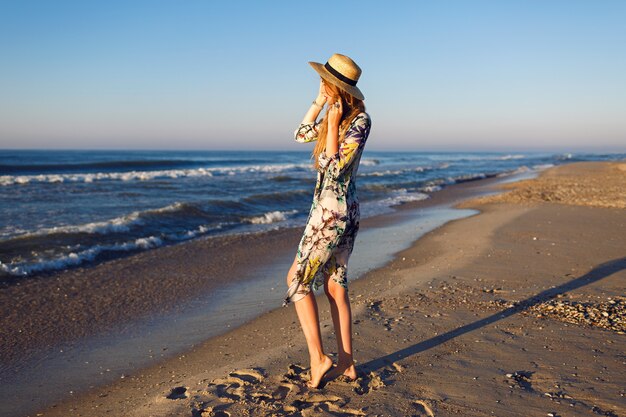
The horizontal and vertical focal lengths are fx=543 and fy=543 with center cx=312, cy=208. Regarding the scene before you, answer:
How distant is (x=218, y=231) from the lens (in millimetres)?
11938

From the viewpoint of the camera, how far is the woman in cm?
316

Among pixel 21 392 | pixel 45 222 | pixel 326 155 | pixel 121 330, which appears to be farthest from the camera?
pixel 45 222

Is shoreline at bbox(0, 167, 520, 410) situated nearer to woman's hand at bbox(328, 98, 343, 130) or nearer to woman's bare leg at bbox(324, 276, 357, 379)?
woman's bare leg at bbox(324, 276, 357, 379)

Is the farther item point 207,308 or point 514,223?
point 514,223

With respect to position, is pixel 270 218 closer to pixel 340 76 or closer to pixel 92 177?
pixel 340 76

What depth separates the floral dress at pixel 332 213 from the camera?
3.16 metres

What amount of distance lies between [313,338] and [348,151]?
1.22m

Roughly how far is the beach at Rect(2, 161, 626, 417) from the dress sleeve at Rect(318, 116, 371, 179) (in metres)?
1.37

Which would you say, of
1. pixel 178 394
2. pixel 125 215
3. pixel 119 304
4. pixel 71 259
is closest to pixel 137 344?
pixel 119 304

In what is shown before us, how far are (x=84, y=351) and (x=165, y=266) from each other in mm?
3450

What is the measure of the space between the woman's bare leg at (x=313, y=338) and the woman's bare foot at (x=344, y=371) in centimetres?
14

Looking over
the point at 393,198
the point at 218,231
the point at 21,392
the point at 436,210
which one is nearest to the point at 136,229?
the point at 218,231

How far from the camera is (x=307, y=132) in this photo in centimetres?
341

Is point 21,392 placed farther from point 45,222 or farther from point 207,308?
point 45,222
